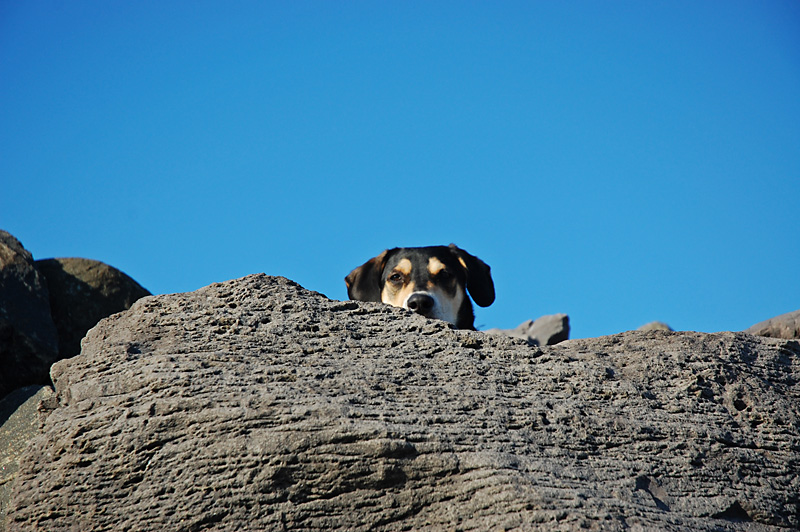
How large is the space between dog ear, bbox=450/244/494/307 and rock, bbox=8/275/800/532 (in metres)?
4.17

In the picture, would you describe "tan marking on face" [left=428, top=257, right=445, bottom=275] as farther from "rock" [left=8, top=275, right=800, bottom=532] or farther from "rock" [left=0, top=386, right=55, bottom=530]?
"rock" [left=0, top=386, right=55, bottom=530]

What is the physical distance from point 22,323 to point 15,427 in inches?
94.4

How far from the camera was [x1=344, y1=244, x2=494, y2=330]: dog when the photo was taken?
8383mm

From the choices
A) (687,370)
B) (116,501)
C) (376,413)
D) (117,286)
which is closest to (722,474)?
(687,370)

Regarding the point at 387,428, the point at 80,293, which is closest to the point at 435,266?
the point at 80,293

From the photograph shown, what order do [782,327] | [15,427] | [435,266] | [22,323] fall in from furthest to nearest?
[435,266] → [22,323] → [782,327] → [15,427]

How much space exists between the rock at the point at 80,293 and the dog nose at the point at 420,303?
341 cm

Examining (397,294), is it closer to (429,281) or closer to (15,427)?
(429,281)

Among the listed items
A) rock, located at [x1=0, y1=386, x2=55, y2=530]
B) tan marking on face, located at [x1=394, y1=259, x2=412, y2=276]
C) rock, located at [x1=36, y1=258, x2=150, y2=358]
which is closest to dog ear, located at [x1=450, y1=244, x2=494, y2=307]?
tan marking on face, located at [x1=394, y1=259, x2=412, y2=276]

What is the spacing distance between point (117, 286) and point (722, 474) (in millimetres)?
7212

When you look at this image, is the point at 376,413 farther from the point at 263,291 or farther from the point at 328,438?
the point at 263,291

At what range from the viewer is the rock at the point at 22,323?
25.5 ft

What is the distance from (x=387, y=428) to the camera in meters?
4.07

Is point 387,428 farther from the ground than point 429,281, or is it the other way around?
point 429,281
